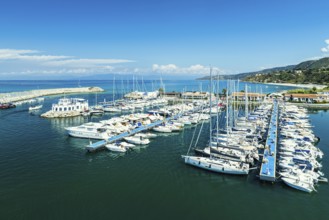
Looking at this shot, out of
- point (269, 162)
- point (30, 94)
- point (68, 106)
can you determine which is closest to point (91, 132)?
point (269, 162)

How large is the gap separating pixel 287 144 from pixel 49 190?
34.2 m

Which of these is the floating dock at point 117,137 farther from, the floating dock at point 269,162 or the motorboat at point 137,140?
the floating dock at point 269,162

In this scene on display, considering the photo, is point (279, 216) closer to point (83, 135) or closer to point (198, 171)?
point (198, 171)

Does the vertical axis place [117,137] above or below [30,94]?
below

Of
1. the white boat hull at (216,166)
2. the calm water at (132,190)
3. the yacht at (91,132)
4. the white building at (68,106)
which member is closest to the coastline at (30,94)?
the white building at (68,106)

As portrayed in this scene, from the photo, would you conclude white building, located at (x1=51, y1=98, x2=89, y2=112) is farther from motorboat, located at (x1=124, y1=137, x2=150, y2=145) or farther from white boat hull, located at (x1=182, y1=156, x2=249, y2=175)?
white boat hull, located at (x1=182, y1=156, x2=249, y2=175)

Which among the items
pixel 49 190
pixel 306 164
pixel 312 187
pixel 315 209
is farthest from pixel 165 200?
pixel 306 164

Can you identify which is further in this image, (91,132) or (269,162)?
(91,132)

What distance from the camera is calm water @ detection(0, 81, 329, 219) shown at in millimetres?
22125

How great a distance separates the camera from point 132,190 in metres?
26.1

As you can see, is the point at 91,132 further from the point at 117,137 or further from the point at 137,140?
the point at 137,140

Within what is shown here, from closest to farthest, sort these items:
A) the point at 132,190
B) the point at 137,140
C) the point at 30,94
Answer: the point at 132,190 → the point at 137,140 → the point at 30,94

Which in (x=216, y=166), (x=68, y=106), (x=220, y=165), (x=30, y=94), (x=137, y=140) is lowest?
(x=216, y=166)

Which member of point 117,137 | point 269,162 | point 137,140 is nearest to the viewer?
point 269,162
